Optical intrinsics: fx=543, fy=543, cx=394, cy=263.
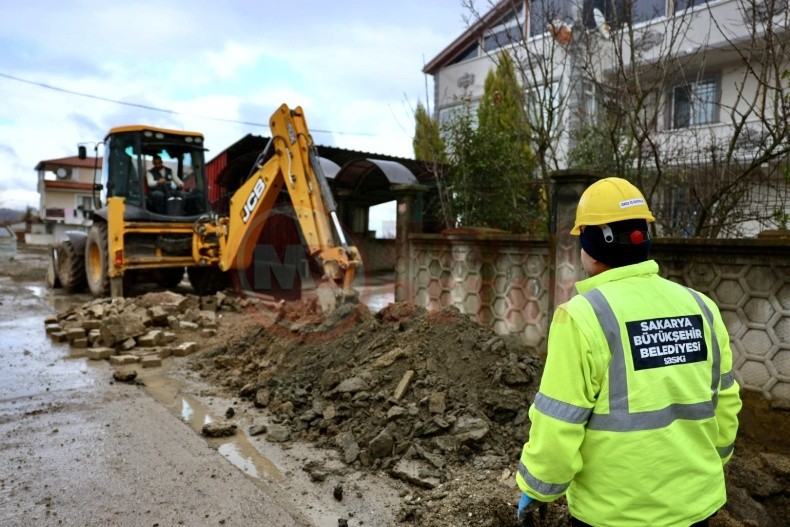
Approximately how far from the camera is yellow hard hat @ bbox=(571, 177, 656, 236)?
71.7 inches

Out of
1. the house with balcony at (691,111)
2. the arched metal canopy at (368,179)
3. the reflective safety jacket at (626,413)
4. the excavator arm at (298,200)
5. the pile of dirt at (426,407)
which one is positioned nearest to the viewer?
the reflective safety jacket at (626,413)

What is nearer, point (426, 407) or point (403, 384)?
point (426, 407)

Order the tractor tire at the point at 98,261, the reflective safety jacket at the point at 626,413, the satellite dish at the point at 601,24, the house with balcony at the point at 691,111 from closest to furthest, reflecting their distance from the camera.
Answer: the reflective safety jacket at the point at 626,413, the house with balcony at the point at 691,111, the satellite dish at the point at 601,24, the tractor tire at the point at 98,261

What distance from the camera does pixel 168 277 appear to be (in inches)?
461

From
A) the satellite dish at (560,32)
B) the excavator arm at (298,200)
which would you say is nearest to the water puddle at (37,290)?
the excavator arm at (298,200)

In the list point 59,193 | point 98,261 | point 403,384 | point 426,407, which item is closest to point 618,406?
point 426,407

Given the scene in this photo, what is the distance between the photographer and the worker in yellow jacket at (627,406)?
1664 mm

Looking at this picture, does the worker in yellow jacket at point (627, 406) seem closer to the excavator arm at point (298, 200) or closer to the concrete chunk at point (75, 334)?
the excavator arm at point (298, 200)

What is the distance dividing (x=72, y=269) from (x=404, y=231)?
899 cm

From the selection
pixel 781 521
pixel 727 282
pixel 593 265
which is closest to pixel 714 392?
pixel 593 265

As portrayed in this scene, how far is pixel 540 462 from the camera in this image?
1.71 m

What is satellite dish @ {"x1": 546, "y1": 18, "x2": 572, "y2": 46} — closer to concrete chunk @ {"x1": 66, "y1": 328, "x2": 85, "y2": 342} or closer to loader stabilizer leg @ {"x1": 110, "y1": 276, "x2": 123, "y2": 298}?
concrete chunk @ {"x1": 66, "y1": 328, "x2": 85, "y2": 342}

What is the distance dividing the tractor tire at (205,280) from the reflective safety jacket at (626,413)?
10565mm

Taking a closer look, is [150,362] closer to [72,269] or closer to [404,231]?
[404,231]
